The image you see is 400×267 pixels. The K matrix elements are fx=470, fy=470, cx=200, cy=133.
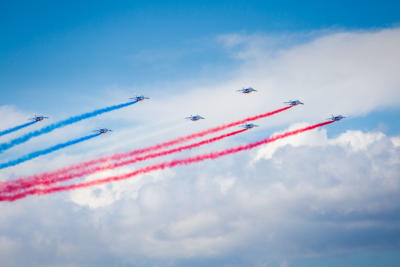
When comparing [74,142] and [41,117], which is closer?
[74,142]

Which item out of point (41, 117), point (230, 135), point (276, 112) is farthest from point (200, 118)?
point (41, 117)

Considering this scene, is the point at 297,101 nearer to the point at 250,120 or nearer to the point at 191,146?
the point at 250,120

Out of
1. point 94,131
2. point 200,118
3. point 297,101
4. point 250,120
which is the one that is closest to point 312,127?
point 297,101

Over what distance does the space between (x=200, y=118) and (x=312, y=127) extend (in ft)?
111

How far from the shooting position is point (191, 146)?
137m

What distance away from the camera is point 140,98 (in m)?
145

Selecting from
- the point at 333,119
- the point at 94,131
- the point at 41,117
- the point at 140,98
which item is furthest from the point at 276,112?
the point at 41,117

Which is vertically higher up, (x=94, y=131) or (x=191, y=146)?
(x=94, y=131)

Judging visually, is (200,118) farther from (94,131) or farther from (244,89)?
(94,131)

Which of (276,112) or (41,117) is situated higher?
(41,117)

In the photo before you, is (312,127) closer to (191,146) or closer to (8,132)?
(191,146)

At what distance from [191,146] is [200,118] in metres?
11.8

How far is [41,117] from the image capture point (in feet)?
484

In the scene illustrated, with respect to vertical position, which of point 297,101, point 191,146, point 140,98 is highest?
point 140,98
